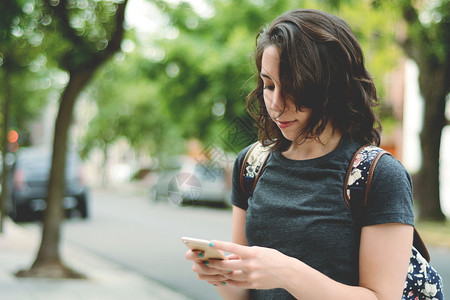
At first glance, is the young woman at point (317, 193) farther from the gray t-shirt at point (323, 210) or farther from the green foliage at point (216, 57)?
the green foliage at point (216, 57)

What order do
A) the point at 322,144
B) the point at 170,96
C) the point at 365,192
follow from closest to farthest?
1. the point at 365,192
2. the point at 322,144
3. the point at 170,96

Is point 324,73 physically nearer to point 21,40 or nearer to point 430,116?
point 21,40

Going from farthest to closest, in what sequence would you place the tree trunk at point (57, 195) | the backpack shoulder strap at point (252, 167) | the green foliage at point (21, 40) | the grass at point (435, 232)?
the grass at point (435, 232)
the tree trunk at point (57, 195)
the green foliage at point (21, 40)
the backpack shoulder strap at point (252, 167)

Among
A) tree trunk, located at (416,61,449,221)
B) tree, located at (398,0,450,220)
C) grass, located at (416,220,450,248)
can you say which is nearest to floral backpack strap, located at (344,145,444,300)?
grass, located at (416,220,450,248)

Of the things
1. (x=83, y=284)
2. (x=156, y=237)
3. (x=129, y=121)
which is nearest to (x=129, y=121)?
(x=129, y=121)

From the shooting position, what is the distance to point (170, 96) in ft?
51.0

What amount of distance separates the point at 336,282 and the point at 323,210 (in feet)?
0.61

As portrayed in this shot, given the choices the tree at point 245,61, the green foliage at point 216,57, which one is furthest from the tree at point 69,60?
the green foliage at point 216,57

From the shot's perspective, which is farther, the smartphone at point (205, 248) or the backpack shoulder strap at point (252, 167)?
the backpack shoulder strap at point (252, 167)

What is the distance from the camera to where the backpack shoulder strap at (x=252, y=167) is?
1.63m

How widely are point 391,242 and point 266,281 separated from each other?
333 mm

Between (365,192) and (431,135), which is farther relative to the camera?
(431,135)

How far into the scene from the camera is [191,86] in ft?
48.9

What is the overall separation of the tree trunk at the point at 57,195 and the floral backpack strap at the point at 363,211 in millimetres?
5408
